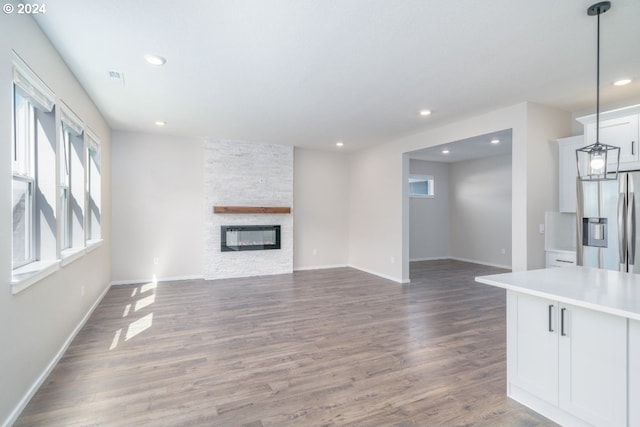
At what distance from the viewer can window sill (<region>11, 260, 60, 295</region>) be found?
2.03 meters

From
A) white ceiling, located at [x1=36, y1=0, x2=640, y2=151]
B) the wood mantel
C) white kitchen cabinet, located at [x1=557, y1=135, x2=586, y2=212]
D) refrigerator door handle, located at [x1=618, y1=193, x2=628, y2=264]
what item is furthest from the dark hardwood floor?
white ceiling, located at [x1=36, y1=0, x2=640, y2=151]

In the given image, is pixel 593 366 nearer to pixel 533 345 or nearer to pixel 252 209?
pixel 533 345

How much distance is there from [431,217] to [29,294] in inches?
327

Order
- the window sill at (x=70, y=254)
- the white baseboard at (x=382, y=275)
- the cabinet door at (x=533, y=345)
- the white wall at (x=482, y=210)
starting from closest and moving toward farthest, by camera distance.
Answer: the cabinet door at (x=533, y=345) < the window sill at (x=70, y=254) < the white baseboard at (x=382, y=275) < the white wall at (x=482, y=210)

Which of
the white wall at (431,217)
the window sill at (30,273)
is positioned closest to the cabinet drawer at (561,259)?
the white wall at (431,217)

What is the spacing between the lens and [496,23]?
2273 mm

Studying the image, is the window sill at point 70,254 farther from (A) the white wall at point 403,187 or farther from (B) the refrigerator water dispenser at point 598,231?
(A) the white wall at point 403,187

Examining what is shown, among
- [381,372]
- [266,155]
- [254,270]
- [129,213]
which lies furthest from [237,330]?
[266,155]

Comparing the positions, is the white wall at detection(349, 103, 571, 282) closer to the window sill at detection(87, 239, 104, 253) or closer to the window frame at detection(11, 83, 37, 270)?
the window sill at detection(87, 239, 104, 253)

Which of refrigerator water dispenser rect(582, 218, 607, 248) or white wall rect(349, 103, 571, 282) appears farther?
white wall rect(349, 103, 571, 282)

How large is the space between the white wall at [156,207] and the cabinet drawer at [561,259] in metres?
5.72

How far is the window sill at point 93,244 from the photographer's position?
3.98 m

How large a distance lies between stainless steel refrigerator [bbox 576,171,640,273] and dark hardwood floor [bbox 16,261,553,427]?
1.31m

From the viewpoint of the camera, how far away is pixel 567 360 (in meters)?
1.93
